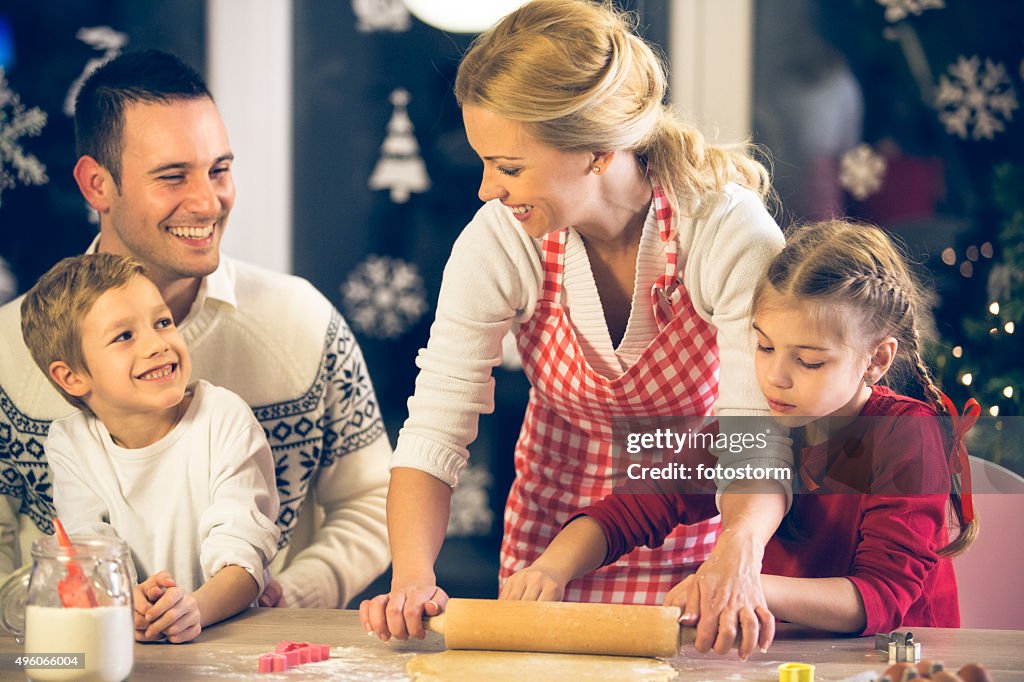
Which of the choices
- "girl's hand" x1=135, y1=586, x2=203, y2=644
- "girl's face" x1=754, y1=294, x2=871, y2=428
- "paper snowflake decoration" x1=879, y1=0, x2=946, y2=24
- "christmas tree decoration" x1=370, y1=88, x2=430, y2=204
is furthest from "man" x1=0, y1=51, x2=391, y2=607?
"paper snowflake decoration" x1=879, y1=0, x2=946, y2=24

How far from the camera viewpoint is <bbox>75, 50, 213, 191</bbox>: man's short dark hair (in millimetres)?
1662

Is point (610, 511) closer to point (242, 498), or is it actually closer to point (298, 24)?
point (242, 498)

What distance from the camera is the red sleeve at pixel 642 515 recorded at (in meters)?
1.40

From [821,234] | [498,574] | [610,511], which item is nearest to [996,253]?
[821,234]

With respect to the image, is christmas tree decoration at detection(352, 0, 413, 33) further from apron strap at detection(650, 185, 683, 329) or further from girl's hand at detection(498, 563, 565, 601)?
girl's hand at detection(498, 563, 565, 601)

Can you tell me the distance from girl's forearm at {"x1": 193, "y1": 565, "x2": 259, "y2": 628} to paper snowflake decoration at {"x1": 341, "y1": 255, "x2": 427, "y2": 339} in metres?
0.52

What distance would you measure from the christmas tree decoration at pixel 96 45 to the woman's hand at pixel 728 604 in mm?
1207

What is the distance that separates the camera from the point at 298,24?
178cm

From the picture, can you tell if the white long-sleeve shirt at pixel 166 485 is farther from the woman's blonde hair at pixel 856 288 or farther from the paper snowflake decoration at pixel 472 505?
the woman's blonde hair at pixel 856 288

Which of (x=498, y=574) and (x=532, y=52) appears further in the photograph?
(x=498, y=574)

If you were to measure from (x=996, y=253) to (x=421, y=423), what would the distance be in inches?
36.1

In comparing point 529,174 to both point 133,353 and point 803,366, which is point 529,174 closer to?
point 803,366

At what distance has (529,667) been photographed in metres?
1.13

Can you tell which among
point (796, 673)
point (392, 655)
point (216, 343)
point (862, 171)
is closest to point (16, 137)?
point (216, 343)
